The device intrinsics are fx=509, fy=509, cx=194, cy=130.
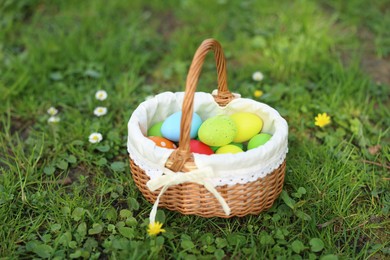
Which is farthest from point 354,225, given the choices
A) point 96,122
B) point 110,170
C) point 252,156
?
point 96,122

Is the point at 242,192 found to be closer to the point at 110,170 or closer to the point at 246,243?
the point at 246,243

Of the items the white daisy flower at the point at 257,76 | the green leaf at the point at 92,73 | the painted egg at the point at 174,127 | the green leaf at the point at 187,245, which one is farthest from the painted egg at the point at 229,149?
the green leaf at the point at 92,73

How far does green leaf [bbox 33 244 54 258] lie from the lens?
186 cm

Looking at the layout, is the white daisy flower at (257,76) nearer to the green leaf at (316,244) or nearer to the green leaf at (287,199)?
the green leaf at (287,199)

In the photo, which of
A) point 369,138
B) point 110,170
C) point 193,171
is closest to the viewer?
point 193,171

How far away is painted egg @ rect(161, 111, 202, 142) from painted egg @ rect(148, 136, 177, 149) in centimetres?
3

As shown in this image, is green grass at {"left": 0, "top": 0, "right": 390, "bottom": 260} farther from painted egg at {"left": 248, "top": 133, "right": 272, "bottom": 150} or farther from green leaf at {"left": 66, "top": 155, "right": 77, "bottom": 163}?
painted egg at {"left": 248, "top": 133, "right": 272, "bottom": 150}

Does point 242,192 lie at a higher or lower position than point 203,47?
lower

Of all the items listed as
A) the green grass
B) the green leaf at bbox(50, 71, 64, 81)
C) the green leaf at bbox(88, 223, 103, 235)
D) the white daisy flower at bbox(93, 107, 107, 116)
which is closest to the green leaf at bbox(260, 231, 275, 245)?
the green grass

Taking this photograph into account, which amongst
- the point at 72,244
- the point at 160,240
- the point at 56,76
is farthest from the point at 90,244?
the point at 56,76

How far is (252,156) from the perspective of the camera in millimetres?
1803

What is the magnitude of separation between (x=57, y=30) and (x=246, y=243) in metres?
2.13

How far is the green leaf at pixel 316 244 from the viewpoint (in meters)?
1.87

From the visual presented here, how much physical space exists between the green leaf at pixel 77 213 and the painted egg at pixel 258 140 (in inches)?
28.6
